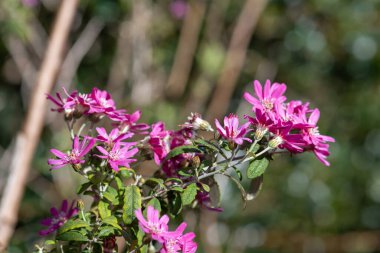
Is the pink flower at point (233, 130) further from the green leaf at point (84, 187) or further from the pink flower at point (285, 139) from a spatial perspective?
the green leaf at point (84, 187)

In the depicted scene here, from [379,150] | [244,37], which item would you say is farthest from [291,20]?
[379,150]

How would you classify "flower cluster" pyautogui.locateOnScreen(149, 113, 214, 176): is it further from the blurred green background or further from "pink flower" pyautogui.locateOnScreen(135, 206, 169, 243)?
the blurred green background

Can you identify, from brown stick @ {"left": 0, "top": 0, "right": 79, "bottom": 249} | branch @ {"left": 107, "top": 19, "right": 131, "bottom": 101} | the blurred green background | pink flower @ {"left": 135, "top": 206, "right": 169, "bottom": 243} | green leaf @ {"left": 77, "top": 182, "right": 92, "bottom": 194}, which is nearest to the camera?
pink flower @ {"left": 135, "top": 206, "right": 169, "bottom": 243}

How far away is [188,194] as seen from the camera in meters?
0.78

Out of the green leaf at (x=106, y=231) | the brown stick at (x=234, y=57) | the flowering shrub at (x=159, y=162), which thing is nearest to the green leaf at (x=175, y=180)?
the flowering shrub at (x=159, y=162)

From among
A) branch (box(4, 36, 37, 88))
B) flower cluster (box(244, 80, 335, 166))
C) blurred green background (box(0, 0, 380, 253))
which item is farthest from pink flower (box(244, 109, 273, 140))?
branch (box(4, 36, 37, 88))

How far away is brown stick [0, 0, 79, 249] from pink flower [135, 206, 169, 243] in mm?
809

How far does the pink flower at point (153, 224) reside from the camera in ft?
2.42

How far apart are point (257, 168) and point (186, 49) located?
2.34m

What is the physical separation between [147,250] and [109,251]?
0.17 ft

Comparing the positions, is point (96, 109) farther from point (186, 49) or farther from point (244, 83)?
point (244, 83)

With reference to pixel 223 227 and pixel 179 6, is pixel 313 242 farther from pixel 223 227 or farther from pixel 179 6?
pixel 179 6

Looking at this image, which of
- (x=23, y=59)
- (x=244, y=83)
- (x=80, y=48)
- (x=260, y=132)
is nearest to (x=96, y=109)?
(x=260, y=132)

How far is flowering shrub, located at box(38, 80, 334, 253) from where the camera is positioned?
777 millimetres
